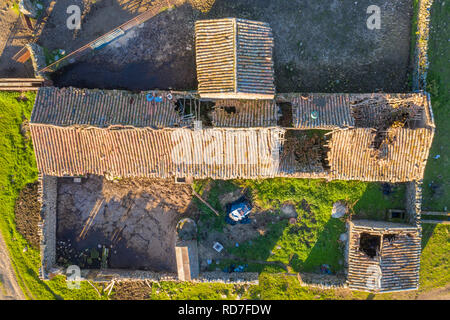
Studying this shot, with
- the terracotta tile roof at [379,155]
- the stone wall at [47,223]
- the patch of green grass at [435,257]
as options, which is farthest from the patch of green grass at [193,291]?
the patch of green grass at [435,257]

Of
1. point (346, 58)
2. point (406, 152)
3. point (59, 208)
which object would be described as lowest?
point (59, 208)

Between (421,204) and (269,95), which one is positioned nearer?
(269,95)

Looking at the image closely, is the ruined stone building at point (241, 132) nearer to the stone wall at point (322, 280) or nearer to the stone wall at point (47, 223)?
the stone wall at point (322, 280)

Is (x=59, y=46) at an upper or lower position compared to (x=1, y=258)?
upper

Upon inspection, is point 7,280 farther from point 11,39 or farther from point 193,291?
point 11,39

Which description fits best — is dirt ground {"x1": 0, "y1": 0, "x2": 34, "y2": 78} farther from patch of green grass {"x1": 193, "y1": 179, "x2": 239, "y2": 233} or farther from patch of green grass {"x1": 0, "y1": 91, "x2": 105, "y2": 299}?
patch of green grass {"x1": 193, "y1": 179, "x2": 239, "y2": 233}

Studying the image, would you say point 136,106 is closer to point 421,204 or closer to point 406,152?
point 406,152
